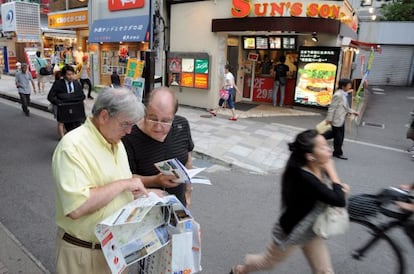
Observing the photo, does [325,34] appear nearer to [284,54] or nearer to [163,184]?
[284,54]

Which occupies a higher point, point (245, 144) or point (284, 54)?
point (284, 54)

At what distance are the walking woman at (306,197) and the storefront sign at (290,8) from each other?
920 cm

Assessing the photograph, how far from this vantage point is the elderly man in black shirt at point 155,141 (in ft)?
7.38

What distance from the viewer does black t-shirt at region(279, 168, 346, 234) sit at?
247 cm

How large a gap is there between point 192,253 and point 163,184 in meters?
0.53

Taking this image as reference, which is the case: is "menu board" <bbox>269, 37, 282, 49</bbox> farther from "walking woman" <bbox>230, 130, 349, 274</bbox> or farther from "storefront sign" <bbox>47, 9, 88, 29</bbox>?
"walking woman" <bbox>230, 130, 349, 274</bbox>

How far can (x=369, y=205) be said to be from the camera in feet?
9.71

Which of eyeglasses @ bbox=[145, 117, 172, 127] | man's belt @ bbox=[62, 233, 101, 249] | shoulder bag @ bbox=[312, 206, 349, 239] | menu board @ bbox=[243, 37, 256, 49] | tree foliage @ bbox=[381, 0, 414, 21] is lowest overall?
shoulder bag @ bbox=[312, 206, 349, 239]

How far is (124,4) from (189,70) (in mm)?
4392

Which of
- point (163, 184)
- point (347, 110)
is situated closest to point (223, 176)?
point (347, 110)

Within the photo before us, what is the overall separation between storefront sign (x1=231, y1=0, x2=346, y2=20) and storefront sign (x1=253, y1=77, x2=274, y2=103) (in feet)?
11.7

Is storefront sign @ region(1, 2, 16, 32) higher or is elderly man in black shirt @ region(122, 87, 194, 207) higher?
storefront sign @ region(1, 2, 16, 32)

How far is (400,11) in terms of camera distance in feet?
89.7

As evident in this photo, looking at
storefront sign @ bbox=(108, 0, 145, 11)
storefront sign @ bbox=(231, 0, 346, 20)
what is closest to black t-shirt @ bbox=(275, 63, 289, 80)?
storefront sign @ bbox=(231, 0, 346, 20)
